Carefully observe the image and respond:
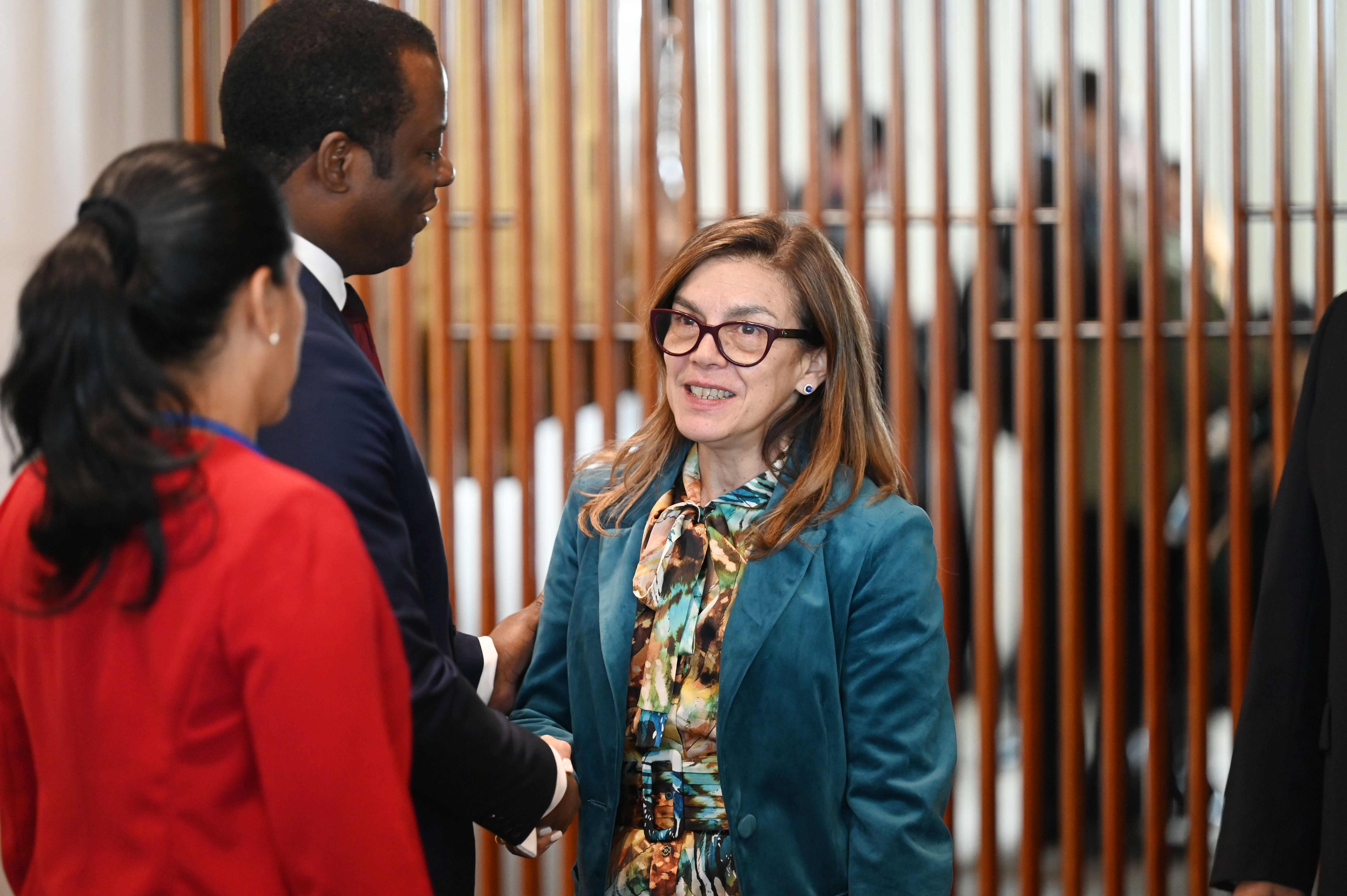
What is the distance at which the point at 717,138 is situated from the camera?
9.45ft

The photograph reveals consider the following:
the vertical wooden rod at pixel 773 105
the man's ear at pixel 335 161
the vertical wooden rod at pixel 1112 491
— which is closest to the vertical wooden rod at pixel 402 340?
the vertical wooden rod at pixel 773 105

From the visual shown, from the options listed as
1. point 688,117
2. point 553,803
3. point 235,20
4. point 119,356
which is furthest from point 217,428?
point 235,20

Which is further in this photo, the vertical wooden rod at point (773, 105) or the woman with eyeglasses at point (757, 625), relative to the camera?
the vertical wooden rod at point (773, 105)

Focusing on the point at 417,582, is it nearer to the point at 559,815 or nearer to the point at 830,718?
the point at 559,815

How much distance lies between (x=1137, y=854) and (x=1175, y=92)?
188 cm

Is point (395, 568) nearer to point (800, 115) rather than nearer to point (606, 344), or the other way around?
point (606, 344)

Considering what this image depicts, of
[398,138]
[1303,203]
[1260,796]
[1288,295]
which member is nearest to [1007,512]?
[1288,295]

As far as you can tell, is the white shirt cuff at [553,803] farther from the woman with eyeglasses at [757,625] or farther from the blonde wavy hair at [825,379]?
the blonde wavy hair at [825,379]

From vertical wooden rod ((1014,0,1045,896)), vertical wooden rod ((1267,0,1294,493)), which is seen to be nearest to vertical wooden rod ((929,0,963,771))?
vertical wooden rod ((1014,0,1045,896))

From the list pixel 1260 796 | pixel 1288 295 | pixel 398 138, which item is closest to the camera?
pixel 398 138

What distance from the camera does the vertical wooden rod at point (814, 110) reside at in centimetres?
283

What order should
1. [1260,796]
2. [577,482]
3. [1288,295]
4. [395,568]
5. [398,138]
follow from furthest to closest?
[1288,295]
[577,482]
[1260,796]
[398,138]
[395,568]

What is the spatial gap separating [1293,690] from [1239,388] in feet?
4.48

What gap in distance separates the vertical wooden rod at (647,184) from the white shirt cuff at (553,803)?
4.80 feet
